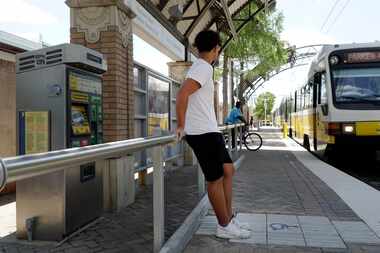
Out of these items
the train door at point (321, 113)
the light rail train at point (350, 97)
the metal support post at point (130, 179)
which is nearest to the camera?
the metal support post at point (130, 179)

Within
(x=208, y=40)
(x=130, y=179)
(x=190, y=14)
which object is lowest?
(x=130, y=179)

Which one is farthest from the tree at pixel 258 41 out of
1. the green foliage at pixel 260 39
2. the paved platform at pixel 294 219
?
the paved platform at pixel 294 219

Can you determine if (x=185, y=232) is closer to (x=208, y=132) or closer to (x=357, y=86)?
(x=208, y=132)

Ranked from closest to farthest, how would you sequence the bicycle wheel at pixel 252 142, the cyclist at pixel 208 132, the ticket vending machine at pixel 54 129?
the cyclist at pixel 208 132 < the ticket vending machine at pixel 54 129 < the bicycle wheel at pixel 252 142

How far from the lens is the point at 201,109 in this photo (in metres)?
4.20

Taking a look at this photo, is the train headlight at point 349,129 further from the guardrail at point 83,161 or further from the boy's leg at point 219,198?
the guardrail at point 83,161

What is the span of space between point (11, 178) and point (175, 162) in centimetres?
883

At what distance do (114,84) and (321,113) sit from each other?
274 inches

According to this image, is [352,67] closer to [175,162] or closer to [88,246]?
[175,162]

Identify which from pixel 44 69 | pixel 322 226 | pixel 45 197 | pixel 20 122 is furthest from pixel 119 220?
pixel 322 226

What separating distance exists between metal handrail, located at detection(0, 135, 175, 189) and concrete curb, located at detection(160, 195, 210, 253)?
38.5 inches

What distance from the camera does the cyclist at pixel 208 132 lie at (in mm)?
4113

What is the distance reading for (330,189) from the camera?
7340mm

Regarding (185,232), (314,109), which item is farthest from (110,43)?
(314,109)
